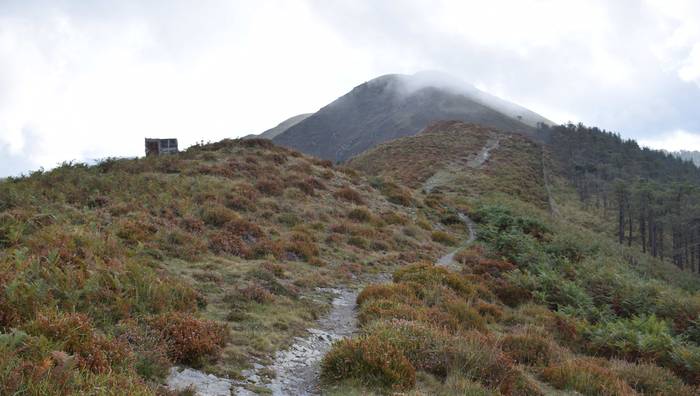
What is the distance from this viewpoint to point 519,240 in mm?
22391

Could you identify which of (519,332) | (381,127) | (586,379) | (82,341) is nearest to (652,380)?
(586,379)

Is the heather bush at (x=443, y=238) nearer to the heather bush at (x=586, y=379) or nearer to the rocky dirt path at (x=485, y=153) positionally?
the heather bush at (x=586, y=379)

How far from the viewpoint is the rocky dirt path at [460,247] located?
1762 cm

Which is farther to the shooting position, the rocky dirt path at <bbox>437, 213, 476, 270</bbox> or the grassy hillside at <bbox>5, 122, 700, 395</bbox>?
the rocky dirt path at <bbox>437, 213, 476, 270</bbox>

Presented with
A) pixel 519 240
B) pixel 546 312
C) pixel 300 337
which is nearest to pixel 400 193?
pixel 519 240

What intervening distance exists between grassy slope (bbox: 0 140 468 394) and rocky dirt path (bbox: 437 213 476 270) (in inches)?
35.2

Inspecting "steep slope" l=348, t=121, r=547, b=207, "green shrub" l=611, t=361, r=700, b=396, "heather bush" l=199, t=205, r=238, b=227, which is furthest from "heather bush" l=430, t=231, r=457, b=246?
"steep slope" l=348, t=121, r=547, b=207

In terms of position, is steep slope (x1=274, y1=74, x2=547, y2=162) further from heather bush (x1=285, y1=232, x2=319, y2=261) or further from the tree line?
heather bush (x1=285, y1=232, x2=319, y2=261)

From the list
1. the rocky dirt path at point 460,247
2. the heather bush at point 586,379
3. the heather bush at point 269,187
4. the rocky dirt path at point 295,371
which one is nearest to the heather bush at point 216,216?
the heather bush at point 269,187

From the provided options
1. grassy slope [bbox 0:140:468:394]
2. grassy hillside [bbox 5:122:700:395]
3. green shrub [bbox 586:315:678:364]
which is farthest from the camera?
green shrub [bbox 586:315:678:364]

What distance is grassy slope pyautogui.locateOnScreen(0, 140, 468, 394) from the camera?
5125 millimetres

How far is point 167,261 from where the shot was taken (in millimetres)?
11227

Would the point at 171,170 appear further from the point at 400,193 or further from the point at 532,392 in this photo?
the point at 532,392

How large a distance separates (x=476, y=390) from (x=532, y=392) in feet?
4.25
